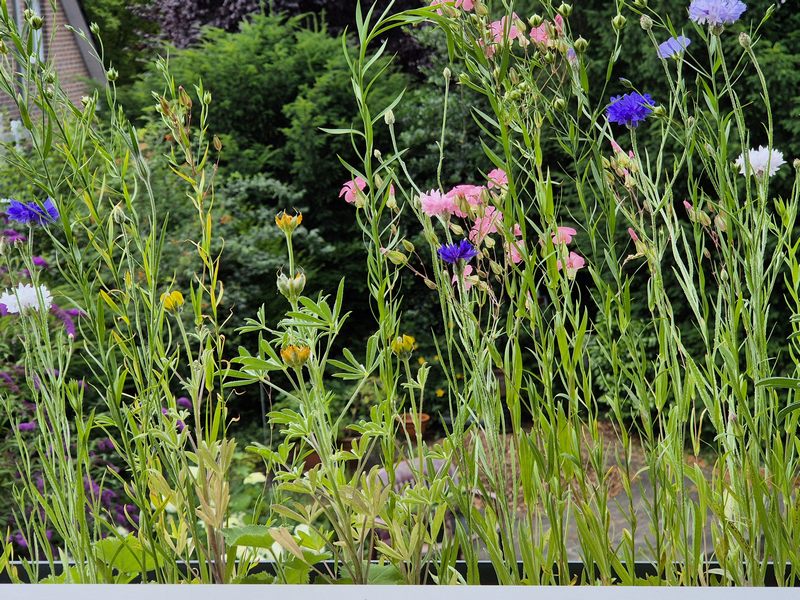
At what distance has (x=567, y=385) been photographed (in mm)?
→ 1053

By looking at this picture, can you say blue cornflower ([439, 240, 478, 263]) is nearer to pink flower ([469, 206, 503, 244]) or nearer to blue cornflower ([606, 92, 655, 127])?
pink flower ([469, 206, 503, 244])

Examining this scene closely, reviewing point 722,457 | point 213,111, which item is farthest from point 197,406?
point 213,111

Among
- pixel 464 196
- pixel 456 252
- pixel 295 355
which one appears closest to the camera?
pixel 295 355

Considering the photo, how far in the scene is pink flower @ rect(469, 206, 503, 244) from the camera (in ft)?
3.51

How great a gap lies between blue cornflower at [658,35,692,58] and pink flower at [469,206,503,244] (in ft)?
0.88

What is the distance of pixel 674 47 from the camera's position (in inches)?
42.0

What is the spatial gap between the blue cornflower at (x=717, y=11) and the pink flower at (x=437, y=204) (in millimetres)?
355

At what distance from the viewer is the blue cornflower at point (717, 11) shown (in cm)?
103

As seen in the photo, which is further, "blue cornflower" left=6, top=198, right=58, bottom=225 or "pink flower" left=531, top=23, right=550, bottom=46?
"pink flower" left=531, top=23, right=550, bottom=46

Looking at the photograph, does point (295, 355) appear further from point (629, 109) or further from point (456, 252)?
point (629, 109)

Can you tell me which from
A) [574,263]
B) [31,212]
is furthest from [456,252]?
[31,212]

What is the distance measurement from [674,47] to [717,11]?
0.06 m

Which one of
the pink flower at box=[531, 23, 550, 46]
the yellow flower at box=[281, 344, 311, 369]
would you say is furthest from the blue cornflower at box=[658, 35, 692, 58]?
the yellow flower at box=[281, 344, 311, 369]

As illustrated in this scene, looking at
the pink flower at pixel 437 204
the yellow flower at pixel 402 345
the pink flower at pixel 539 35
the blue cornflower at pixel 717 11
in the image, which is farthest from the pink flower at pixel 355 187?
the blue cornflower at pixel 717 11
